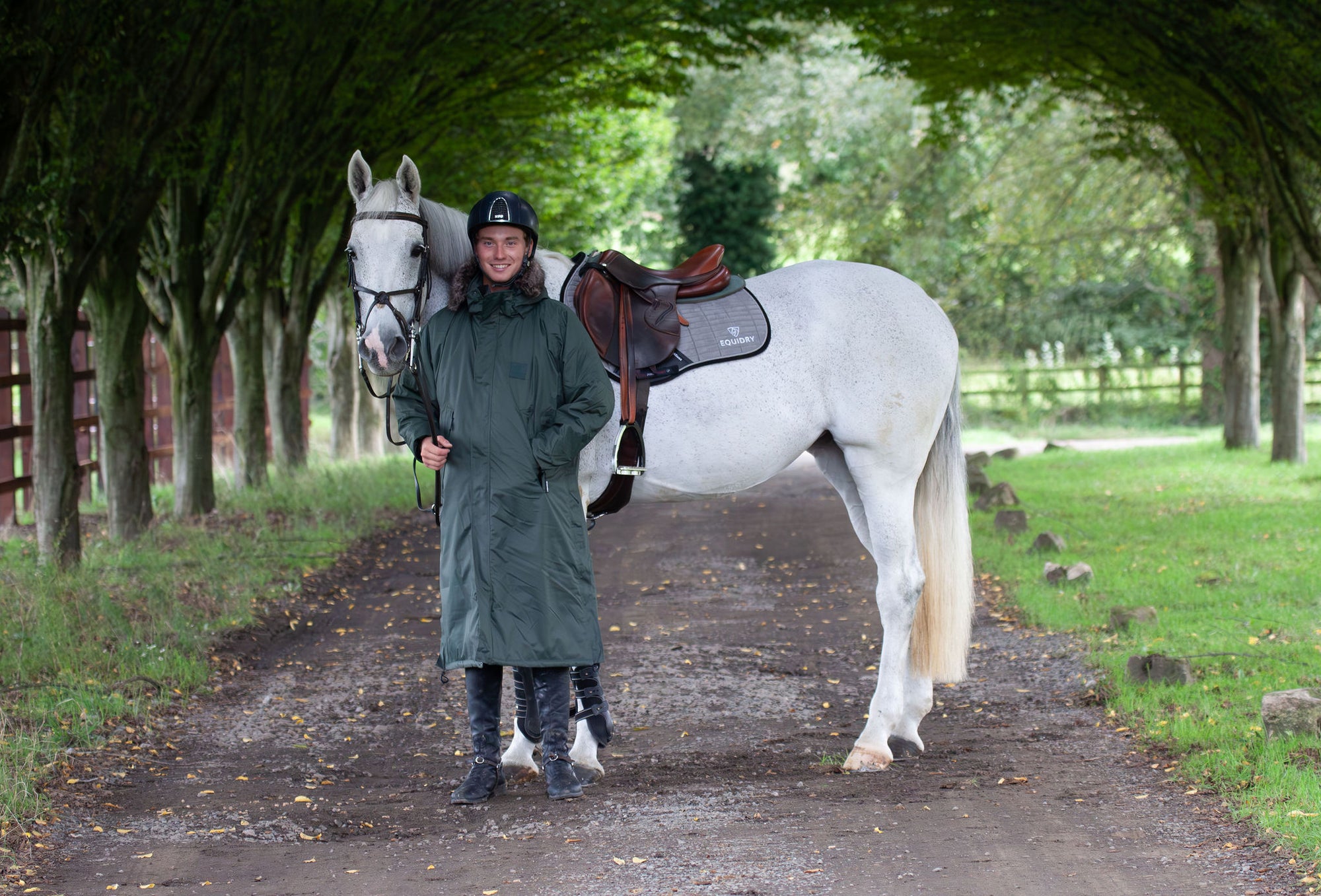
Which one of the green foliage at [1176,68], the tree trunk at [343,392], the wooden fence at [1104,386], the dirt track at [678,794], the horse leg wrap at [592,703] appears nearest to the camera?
the dirt track at [678,794]

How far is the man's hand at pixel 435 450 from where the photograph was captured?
14.1 ft

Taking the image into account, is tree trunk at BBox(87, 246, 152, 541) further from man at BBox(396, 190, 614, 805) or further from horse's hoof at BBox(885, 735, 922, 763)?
horse's hoof at BBox(885, 735, 922, 763)

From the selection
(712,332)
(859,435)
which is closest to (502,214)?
(712,332)

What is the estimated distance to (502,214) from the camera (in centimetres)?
437

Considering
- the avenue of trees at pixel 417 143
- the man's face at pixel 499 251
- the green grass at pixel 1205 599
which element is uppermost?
the avenue of trees at pixel 417 143

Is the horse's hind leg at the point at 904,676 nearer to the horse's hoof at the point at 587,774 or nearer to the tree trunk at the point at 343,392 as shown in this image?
the horse's hoof at the point at 587,774

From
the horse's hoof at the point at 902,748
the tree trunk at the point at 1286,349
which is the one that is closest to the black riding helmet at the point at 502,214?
the horse's hoof at the point at 902,748

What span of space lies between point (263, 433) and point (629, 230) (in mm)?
21298

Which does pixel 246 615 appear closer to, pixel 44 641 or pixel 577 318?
pixel 44 641

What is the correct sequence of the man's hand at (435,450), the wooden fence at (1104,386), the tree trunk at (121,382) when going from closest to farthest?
the man's hand at (435,450), the tree trunk at (121,382), the wooden fence at (1104,386)

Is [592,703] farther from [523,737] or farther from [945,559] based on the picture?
[945,559]

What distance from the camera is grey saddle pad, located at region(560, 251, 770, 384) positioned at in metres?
4.84

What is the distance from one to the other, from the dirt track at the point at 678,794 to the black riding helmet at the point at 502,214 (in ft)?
6.76

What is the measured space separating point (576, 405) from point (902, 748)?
2007 mm
